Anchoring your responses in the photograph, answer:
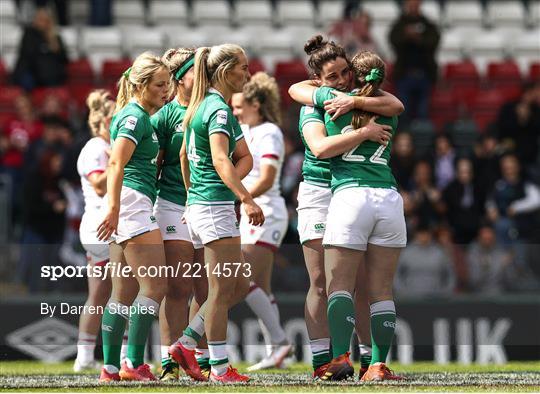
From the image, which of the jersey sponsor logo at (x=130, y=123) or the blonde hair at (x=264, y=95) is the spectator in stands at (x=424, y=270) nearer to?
the blonde hair at (x=264, y=95)

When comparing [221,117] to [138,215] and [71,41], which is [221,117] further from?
[71,41]

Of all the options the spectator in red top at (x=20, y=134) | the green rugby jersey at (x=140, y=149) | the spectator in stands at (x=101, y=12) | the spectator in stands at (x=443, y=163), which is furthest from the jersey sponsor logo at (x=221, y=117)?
the spectator in stands at (x=101, y=12)

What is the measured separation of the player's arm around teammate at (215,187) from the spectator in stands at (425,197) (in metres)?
5.76

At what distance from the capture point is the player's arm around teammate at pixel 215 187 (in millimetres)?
7953

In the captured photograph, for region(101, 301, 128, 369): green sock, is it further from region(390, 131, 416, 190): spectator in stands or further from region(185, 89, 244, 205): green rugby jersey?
region(390, 131, 416, 190): spectator in stands

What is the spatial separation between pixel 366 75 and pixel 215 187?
3.63 ft

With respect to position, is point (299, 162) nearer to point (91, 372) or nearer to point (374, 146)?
point (91, 372)

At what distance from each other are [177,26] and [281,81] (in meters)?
2.76

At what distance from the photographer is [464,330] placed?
1180 centimetres

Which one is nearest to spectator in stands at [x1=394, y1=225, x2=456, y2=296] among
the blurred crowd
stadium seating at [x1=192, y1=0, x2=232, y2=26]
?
the blurred crowd

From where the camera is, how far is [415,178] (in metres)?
14.2

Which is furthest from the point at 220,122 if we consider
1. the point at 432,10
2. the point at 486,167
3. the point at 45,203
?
the point at 432,10

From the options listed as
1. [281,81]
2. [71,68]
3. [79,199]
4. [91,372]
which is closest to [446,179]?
[281,81]

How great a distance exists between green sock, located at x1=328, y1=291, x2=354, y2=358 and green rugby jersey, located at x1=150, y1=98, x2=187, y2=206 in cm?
120
